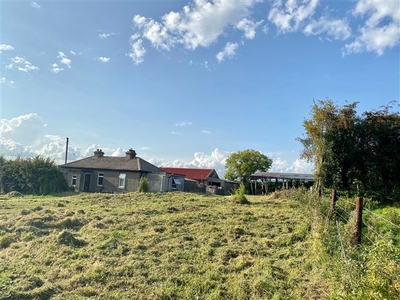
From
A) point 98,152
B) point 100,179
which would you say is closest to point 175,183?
point 100,179

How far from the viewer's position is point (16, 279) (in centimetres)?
569

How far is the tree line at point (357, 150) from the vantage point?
1502 centimetres

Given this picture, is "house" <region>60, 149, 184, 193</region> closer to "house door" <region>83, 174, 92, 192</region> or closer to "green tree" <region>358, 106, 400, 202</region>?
"house door" <region>83, 174, 92, 192</region>

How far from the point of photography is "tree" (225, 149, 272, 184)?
1610 inches

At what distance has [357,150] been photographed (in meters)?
15.2

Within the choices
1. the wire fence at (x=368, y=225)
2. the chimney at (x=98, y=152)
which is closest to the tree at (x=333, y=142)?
the wire fence at (x=368, y=225)

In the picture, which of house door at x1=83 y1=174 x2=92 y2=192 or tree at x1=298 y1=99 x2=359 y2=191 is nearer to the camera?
tree at x1=298 y1=99 x2=359 y2=191

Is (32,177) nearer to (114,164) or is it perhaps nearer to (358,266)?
(114,164)

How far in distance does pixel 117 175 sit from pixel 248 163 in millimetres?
19858

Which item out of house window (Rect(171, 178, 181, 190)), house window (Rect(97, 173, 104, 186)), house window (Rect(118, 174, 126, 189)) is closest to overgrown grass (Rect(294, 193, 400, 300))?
house window (Rect(171, 178, 181, 190))

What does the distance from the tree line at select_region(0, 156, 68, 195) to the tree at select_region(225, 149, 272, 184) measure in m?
23.2

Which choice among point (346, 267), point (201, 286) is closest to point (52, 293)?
point (201, 286)

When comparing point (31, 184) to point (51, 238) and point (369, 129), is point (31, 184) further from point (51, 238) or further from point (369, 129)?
point (369, 129)

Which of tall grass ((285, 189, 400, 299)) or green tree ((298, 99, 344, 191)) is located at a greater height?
green tree ((298, 99, 344, 191))
